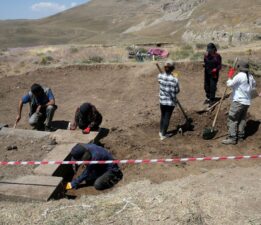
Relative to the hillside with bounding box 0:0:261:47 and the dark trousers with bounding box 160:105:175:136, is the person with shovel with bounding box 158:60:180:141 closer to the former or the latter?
the dark trousers with bounding box 160:105:175:136

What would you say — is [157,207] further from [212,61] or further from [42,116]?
[212,61]

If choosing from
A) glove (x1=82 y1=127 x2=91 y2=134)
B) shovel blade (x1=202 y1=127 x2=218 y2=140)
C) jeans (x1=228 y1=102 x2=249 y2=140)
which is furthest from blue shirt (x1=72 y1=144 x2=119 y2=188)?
jeans (x1=228 y1=102 x2=249 y2=140)

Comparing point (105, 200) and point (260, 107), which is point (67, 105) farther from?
point (105, 200)

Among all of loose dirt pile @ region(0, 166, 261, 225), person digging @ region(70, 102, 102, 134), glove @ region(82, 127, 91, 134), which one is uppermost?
person digging @ region(70, 102, 102, 134)

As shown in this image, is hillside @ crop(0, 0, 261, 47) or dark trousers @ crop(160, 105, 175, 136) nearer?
dark trousers @ crop(160, 105, 175, 136)

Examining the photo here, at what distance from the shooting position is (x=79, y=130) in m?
8.34

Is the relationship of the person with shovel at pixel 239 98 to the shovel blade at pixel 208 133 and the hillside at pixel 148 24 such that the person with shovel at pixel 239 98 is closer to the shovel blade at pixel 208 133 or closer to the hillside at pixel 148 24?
the shovel blade at pixel 208 133

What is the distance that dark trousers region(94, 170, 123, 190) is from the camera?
640cm

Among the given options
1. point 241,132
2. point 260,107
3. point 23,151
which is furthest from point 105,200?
point 260,107

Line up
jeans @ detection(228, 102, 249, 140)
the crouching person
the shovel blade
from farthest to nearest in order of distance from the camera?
the shovel blade < jeans @ detection(228, 102, 249, 140) < the crouching person

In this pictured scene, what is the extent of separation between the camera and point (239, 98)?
Result: 7.47m

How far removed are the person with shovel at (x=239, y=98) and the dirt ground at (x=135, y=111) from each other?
22 centimetres

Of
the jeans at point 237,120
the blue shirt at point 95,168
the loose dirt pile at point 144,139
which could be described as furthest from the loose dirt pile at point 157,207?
the jeans at point 237,120

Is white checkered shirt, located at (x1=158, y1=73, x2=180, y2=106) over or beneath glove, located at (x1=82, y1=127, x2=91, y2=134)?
over
